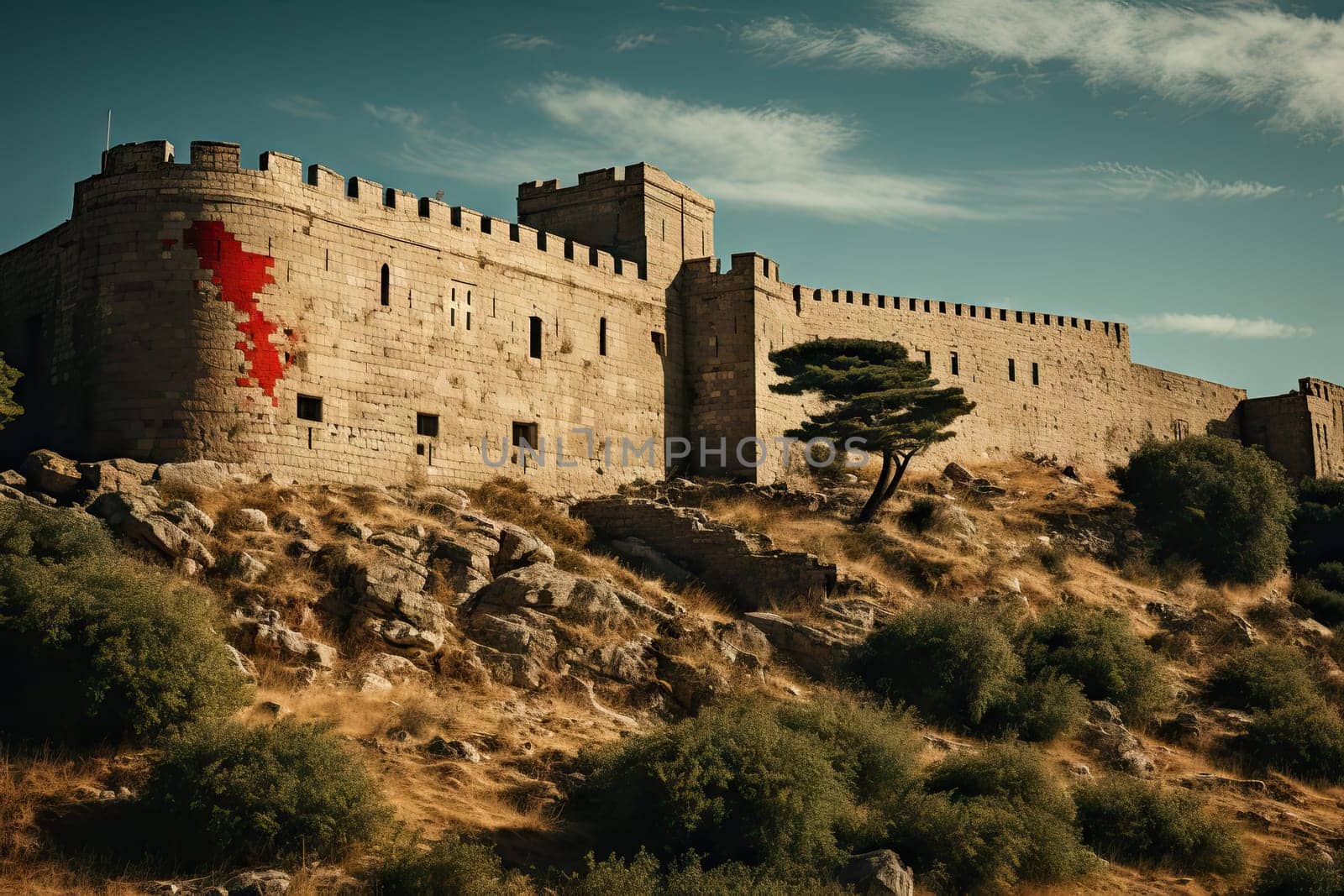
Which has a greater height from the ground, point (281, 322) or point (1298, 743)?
point (281, 322)

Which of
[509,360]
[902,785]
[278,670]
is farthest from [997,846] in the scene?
[509,360]

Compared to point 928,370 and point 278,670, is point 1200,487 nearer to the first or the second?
point 928,370

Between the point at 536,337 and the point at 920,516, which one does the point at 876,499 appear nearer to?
the point at 920,516

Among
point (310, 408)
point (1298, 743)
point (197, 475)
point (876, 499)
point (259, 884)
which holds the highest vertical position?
point (310, 408)

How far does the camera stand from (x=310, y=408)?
2405cm

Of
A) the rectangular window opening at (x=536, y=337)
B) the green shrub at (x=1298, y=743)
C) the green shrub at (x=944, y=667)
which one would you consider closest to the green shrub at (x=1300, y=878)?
the green shrub at (x=1298, y=743)

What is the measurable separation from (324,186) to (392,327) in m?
2.87

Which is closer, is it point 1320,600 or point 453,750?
point 453,750

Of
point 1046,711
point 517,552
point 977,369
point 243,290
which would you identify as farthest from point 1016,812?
point 977,369

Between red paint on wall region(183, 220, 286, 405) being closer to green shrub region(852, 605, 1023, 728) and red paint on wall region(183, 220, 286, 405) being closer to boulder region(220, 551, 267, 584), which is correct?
boulder region(220, 551, 267, 584)

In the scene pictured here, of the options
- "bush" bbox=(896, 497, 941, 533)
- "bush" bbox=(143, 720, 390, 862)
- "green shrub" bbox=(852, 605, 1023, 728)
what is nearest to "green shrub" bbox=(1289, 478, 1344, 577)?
"bush" bbox=(896, 497, 941, 533)

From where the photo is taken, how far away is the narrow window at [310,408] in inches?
941

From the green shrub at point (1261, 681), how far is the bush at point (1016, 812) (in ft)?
24.8

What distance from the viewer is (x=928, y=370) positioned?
30.7 meters
